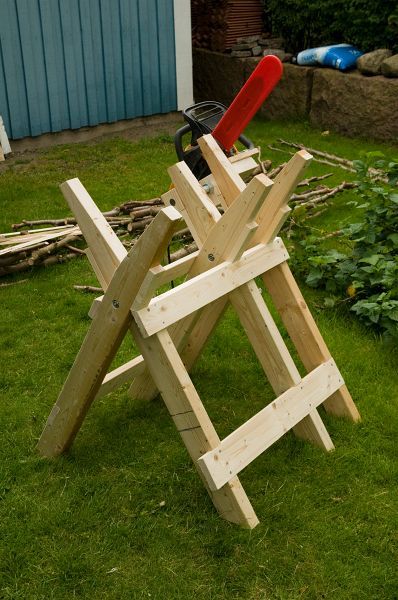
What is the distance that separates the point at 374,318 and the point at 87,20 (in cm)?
659

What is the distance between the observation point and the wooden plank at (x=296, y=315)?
340cm

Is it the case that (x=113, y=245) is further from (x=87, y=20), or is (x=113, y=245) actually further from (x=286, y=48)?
(x=286, y=48)

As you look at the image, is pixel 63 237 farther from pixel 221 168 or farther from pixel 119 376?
pixel 221 168

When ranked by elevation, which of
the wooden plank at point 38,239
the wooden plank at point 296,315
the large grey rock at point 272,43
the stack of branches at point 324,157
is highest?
the large grey rock at point 272,43

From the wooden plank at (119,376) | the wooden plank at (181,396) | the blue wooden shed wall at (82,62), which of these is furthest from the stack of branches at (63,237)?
the blue wooden shed wall at (82,62)

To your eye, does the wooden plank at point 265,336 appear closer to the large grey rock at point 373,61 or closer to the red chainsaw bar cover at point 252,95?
the red chainsaw bar cover at point 252,95

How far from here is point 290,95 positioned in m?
10.2

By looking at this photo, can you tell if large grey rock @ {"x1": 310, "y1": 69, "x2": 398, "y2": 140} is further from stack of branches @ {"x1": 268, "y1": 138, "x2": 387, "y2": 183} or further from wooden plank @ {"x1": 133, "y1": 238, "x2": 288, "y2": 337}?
wooden plank @ {"x1": 133, "y1": 238, "x2": 288, "y2": 337}

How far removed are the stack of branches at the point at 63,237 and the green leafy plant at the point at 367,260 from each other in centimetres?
61

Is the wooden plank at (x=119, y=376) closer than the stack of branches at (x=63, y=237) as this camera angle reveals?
Yes

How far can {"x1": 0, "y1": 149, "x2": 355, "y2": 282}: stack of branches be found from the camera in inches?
219

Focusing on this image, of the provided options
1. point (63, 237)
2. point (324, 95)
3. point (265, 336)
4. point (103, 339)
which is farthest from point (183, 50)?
point (103, 339)

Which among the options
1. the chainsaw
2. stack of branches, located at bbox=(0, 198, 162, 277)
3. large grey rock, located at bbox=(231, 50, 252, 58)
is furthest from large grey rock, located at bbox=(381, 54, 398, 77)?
the chainsaw

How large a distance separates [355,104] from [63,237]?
17.3ft
